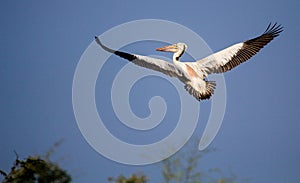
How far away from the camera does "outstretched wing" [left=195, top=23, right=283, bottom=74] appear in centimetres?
1496

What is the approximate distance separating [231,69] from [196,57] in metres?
0.95

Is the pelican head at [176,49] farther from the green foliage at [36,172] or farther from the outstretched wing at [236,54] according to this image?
the green foliage at [36,172]

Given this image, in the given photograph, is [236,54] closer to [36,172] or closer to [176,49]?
[176,49]

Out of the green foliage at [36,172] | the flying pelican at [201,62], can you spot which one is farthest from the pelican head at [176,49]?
the green foliage at [36,172]

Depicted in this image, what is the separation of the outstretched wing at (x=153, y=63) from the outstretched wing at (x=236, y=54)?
1166 millimetres

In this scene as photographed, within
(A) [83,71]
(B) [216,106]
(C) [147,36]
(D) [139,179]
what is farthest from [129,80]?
(D) [139,179]

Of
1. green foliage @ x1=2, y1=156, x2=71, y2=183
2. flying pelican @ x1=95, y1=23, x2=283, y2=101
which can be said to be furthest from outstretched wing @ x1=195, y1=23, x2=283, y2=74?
green foliage @ x1=2, y1=156, x2=71, y2=183

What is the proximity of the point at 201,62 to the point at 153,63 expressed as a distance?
4.37 feet

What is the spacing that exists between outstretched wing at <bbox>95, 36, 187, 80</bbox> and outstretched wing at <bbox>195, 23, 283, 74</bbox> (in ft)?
3.83

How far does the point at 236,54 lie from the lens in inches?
610

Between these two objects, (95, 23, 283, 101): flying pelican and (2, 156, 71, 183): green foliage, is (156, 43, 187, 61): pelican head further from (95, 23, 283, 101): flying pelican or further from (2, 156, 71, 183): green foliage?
(2, 156, 71, 183): green foliage

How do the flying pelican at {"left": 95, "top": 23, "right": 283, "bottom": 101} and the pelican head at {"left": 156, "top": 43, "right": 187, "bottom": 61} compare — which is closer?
the flying pelican at {"left": 95, "top": 23, "right": 283, "bottom": 101}

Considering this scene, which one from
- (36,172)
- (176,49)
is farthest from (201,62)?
(36,172)

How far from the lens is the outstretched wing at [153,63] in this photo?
45.5ft
